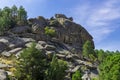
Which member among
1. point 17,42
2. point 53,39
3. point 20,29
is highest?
point 20,29

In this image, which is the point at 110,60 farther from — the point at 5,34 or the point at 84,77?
the point at 5,34

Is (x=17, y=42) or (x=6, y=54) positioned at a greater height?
(x=17, y=42)

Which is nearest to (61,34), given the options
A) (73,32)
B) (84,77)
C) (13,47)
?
(73,32)

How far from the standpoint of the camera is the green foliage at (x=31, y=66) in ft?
250

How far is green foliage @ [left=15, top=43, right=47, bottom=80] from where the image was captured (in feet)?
250

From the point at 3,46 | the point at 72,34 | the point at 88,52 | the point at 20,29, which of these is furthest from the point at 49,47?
the point at 72,34

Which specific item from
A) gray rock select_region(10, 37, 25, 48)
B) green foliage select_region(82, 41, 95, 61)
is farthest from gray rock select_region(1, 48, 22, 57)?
green foliage select_region(82, 41, 95, 61)

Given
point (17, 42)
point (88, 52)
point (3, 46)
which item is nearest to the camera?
point (3, 46)

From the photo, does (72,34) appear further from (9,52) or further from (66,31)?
(9,52)

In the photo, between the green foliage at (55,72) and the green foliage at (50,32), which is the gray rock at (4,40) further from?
the green foliage at (55,72)

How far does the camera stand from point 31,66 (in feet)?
251

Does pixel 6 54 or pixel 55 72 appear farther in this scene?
pixel 6 54

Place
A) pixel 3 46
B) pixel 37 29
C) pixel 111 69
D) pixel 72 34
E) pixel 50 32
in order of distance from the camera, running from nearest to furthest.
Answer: pixel 111 69
pixel 3 46
pixel 50 32
pixel 37 29
pixel 72 34

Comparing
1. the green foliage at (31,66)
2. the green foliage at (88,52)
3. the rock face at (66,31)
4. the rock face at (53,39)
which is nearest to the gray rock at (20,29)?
the rock face at (53,39)
